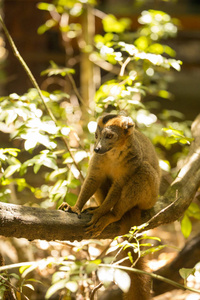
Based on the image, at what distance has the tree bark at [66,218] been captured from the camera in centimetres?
214

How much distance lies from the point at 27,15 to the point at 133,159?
19.0 feet

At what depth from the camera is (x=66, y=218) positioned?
2.38 m

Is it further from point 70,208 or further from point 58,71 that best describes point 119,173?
point 58,71

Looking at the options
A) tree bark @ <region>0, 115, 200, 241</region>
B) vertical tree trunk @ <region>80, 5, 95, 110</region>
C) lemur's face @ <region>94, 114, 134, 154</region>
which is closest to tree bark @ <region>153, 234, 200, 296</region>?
tree bark @ <region>0, 115, 200, 241</region>

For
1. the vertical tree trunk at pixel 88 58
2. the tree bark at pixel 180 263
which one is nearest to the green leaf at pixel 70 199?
the tree bark at pixel 180 263

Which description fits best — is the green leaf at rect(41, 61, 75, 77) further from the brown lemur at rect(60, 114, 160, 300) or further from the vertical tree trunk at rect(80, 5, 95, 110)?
the vertical tree trunk at rect(80, 5, 95, 110)

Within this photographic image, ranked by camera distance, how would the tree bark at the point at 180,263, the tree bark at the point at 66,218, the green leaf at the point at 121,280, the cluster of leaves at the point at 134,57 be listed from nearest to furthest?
the green leaf at the point at 121,280, the tree bark at the point at 66,218, the cluster of leaves at the point at 134,57, the tree bark at the point at 180,263

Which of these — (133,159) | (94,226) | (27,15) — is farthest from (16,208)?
(27,15)

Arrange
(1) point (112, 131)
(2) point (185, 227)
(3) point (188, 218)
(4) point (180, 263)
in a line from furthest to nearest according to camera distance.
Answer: (4) point (180, 263)
(3) point (188, 218)
(2) point (185, 227)
(1) point (112, 131)

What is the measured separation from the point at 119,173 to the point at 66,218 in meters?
0.73

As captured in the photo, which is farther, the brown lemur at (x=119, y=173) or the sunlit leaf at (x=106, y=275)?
the brown lemur at (x=119, y=173)

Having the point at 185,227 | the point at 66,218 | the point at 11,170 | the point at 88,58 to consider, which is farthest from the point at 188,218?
the point at 88,58

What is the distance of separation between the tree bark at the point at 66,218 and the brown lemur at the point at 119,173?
0.14m

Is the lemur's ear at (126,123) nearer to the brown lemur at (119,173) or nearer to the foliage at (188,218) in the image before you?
the brown lemur at (119,173)
